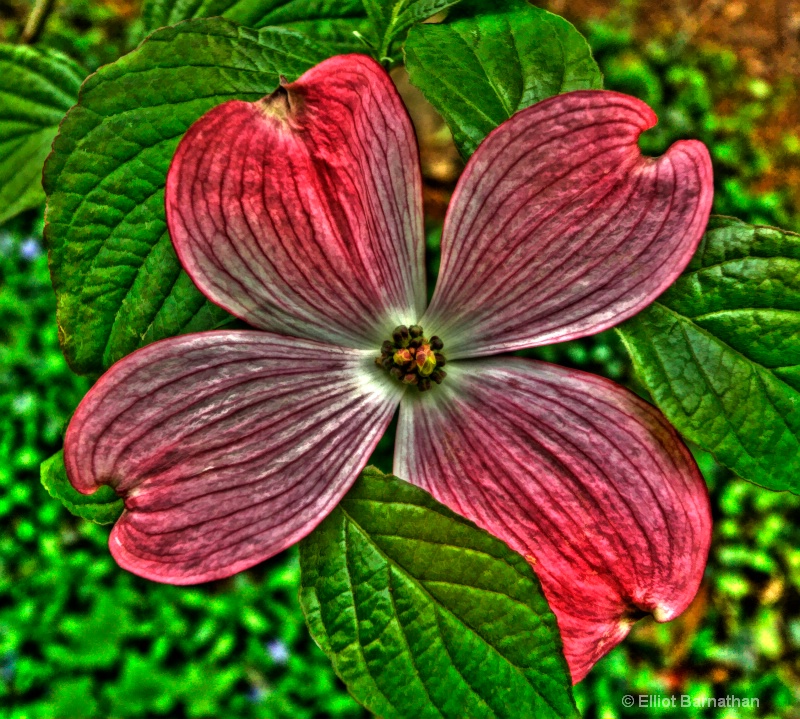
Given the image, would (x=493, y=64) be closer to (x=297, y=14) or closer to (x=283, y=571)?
(x=297, y=14)

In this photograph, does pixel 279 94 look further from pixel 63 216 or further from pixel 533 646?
pixel 533 646

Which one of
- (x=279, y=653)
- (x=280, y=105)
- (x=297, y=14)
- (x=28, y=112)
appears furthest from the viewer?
(x=279, y=653)

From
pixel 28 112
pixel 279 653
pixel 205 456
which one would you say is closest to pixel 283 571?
pixel 279 653

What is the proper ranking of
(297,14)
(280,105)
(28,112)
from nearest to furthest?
(280,105) < (297,14) < (28,112)

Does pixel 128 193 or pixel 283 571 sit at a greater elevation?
pixel 128 193

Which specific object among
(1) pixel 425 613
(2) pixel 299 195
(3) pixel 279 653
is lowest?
(3) pixel 279 653

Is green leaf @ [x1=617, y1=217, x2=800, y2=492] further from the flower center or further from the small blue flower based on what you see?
the small blue flower
